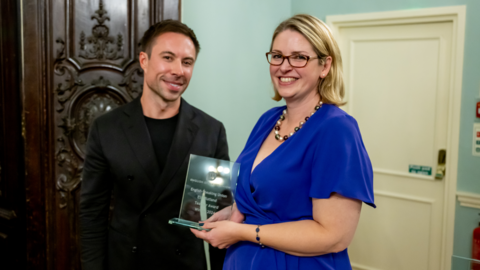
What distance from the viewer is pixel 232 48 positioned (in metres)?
3.04

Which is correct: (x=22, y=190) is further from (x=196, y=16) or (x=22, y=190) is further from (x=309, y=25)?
(x=309, y=25)

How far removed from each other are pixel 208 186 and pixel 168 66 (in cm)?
56

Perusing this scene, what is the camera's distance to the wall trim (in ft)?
9.97

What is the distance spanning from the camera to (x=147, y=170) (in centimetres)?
167

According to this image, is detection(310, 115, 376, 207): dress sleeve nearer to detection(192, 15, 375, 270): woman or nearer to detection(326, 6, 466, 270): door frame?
detection(192, 15, 375, 270): woman

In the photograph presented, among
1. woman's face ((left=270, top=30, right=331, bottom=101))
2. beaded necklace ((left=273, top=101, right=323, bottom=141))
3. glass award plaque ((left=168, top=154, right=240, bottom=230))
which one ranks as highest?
woman's face ((left=270, top=30, right=331, bottom=101))

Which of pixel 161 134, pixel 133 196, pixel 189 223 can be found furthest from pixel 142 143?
pixel 189 223

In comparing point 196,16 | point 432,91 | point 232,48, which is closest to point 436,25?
point 432,91

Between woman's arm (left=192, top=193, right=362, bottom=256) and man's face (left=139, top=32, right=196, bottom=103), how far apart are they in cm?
71

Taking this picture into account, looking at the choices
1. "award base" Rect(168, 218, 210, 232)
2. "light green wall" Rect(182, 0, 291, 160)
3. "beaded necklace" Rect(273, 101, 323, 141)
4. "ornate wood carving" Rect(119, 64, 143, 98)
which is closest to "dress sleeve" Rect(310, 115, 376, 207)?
"beaded necklace" Rect(273, 101, 323, 141)

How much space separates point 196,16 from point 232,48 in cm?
49

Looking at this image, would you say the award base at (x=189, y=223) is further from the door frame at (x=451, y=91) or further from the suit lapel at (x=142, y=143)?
the door frame at (x=451, y=91)

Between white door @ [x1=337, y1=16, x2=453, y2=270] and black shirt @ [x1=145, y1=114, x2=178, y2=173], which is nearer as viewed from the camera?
black shirt @ [x1=145, y1=114, x2=178, y2=173]

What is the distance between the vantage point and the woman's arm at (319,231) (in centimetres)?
115
